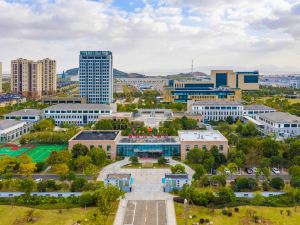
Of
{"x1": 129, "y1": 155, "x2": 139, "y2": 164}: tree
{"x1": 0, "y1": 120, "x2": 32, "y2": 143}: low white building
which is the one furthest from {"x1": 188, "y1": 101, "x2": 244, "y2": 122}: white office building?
{"x1": 129, "y1": 155, "x2": 139, "y2": 164}: tree

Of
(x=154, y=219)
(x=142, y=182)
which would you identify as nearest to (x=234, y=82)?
(x=142, y=182)

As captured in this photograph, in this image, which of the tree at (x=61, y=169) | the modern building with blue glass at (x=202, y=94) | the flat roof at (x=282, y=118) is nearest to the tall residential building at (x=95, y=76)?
the modern building with blue glass at (x=202, y=94)

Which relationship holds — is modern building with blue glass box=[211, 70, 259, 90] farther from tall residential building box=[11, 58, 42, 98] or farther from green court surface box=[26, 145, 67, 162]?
green court surface box=[26, 145, 67, 162]

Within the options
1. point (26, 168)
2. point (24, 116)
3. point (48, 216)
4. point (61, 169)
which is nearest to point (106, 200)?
point (48, 216)

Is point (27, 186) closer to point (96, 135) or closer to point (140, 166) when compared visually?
point (140, 166)

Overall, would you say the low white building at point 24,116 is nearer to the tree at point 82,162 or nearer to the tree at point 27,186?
the tree at point 82,162

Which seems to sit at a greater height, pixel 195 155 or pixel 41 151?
pixel 195 155

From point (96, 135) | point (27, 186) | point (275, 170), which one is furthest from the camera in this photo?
point (96, 135)
